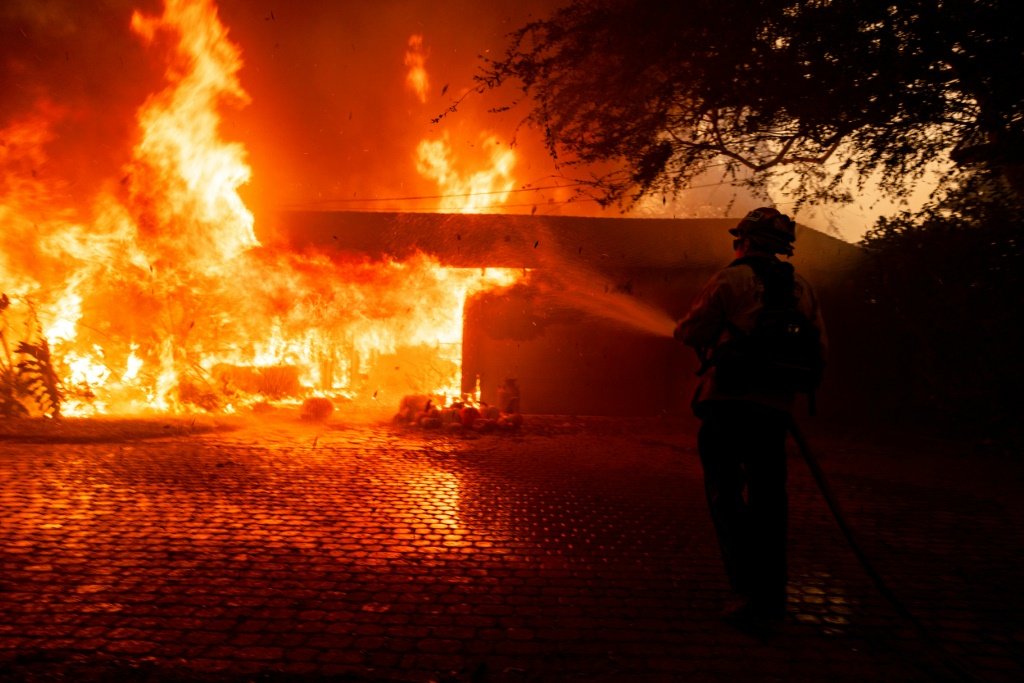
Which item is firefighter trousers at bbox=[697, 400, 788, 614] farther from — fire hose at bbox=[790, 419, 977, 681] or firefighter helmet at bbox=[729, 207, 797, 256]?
firefighter helmet at bbox=[729, 207, 797, 256]

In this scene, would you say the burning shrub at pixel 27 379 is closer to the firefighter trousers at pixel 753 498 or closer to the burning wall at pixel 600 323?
the burning wall at pixel 600 323

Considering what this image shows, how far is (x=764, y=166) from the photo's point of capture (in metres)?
9.98

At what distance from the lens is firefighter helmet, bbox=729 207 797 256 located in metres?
3.75

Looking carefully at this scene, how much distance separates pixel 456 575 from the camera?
4.19m

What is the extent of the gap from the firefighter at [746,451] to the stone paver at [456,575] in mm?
251

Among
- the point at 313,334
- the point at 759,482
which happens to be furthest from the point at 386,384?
the point at 759,482

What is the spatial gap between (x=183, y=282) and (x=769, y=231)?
12.1m

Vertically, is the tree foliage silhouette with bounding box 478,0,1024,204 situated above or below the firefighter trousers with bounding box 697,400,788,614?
above

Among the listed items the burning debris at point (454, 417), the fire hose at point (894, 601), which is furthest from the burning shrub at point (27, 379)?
the fire hose at point (894, 601)

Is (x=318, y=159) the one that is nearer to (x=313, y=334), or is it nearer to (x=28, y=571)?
(x=313, y=334)

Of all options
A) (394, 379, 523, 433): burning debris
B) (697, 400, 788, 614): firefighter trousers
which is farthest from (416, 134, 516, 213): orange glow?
(697, 400, 788, 614): firefighter trousers

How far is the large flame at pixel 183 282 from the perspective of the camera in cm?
1183

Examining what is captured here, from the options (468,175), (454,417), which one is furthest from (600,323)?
(468,175)

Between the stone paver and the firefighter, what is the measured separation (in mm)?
251
